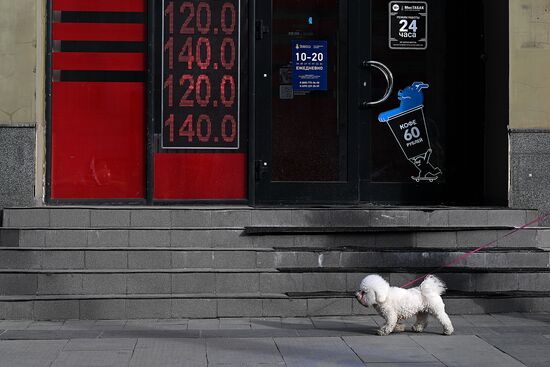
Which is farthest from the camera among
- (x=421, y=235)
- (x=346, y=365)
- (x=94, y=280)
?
(x=421, y=235)

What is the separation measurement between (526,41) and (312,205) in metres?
3.28

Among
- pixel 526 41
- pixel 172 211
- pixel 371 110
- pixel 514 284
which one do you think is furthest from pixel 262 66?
pixel 514 284

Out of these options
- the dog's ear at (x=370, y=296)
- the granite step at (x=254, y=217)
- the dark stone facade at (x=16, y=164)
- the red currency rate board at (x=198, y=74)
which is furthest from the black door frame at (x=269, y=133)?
the dog's ear at (x=370, y=296)

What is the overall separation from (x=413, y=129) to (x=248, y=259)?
319 cm

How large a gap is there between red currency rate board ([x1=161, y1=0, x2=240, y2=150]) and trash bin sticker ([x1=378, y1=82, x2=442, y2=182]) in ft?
6.77

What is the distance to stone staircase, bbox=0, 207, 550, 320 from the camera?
33.2ft

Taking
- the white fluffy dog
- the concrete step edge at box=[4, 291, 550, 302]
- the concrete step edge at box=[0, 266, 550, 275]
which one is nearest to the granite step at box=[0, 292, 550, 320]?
the concrete step edge at box=[4, 291, 550, 302]

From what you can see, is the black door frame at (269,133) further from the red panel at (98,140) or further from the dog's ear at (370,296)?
the dog's ear at (370,296)

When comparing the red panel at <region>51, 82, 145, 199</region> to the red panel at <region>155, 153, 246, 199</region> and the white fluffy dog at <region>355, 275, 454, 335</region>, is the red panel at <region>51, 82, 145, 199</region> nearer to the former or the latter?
the red panel at <region>155, 153, 246, 199</region>

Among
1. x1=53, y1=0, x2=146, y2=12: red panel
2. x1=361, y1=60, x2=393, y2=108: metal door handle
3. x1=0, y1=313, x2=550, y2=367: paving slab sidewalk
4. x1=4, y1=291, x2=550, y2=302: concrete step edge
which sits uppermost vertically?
x1=53, y1=0, x2=146, y2=12: red panel

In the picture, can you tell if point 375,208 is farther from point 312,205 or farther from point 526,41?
point 526,41

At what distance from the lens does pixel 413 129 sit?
1247 cm

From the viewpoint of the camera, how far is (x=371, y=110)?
12383mm

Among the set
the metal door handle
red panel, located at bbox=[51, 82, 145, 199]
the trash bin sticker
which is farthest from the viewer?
the trash bin sticker
